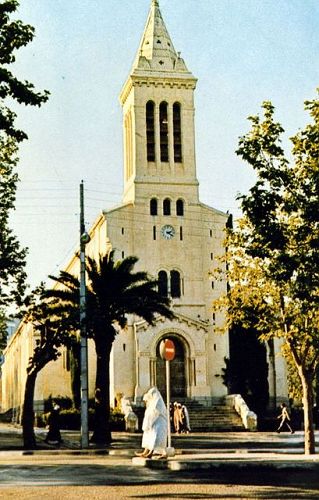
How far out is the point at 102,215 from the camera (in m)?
55.0

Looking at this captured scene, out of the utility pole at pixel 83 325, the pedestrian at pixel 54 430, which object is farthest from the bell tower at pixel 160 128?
the pedestrian at pixel 54 430

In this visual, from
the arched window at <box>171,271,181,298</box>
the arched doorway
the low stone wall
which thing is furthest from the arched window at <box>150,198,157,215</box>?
the low stone wall

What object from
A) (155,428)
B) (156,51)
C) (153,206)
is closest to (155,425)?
(155,428)

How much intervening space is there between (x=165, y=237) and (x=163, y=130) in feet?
24.6

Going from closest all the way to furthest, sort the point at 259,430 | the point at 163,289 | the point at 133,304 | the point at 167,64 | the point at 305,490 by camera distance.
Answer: the point at 305,490
the point at 133,304
the point at 259,430
the point at 163,289
the point at 167,64

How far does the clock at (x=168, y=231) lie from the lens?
55.2m

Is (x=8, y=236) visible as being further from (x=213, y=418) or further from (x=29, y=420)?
(x=213, y=418)

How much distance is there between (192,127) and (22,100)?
43.9m

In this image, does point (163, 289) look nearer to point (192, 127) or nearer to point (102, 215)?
point (102, 215)

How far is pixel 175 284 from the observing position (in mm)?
54969

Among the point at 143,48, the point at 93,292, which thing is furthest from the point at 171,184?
the point at 93,292

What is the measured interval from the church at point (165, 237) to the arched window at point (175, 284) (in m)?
0.06

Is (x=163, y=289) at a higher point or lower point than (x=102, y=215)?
A: lower

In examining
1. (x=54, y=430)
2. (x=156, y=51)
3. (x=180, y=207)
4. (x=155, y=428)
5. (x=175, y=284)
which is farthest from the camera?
(x=156, y=51)
